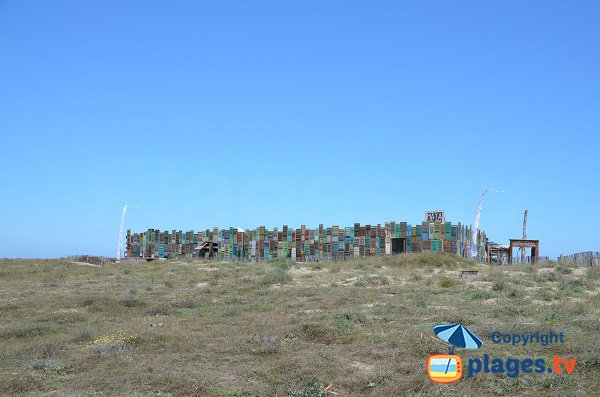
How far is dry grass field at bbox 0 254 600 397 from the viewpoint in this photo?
815 centimetres

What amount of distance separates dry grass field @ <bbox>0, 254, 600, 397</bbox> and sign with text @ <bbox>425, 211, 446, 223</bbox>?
13738 mm

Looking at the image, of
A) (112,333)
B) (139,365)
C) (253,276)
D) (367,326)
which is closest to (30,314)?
(112,333)

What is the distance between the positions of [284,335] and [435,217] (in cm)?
2693

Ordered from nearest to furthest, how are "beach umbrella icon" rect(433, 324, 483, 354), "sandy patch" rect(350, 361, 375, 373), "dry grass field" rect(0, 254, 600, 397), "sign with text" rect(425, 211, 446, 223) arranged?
"dry grass field" rect(0, 254, 600, 397)
"beach umbrella icon" rect(433, 324, 483, 354)
"sandy patch" rect(350, 361, 375, 373)
"sign with text" rect(425, 211, 446, 223)

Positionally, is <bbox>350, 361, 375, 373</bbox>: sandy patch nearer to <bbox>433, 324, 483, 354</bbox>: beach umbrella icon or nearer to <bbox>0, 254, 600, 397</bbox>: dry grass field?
<bbox>0, 254, 600, 397</bbox>: dry grass field

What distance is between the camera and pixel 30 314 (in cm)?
1545

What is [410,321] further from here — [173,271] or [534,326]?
[173,271]

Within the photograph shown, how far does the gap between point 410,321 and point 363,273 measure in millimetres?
12868

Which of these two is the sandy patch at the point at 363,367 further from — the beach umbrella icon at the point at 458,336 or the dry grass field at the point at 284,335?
the beach umbrella icon at the point at 458,336

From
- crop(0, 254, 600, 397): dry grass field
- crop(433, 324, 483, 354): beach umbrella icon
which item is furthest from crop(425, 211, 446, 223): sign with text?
crop(433, 324, 483, 354): beach umbrella icon

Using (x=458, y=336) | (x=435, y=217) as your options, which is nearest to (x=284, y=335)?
(x=458, y=336)

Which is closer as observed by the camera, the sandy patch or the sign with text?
the sandy patch

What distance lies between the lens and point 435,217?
36.4 m

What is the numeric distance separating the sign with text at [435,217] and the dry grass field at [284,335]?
45.1 feet
